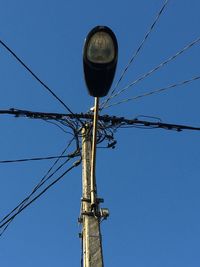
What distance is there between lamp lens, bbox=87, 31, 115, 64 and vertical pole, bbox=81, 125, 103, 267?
4.76ft

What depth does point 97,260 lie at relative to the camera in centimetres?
430

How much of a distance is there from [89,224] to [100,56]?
4.91ft

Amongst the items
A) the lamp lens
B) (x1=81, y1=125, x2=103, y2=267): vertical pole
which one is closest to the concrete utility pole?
(x1=81, y1=125, x2=103, y2=267): vertical pole

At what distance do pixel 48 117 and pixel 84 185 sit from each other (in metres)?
1.13

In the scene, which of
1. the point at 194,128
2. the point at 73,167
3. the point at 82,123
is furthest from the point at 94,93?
the point at 194,128

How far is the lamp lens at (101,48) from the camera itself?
3.83 meters

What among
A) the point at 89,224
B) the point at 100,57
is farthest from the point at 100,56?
the point at 89,224

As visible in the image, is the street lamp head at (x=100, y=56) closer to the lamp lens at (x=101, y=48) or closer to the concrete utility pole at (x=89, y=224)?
the lamp lens at (x=101, y=48)

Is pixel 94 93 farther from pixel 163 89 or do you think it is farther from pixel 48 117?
pixel 163 89

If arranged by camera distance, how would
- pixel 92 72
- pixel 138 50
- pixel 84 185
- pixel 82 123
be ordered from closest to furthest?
pixel 92 72 < pixel 84 185 < pixel 82 123 < pixel 138 50

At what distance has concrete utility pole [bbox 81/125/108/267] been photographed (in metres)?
4.32

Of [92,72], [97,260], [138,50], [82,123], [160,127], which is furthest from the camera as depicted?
[138,50]

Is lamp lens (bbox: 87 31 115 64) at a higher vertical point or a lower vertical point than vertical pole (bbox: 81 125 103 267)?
higher

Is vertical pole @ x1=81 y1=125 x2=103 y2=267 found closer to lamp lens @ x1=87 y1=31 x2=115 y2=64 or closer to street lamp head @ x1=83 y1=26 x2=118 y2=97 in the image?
street lamp head @ x1=83 y1=26 x2=118 y2=97
